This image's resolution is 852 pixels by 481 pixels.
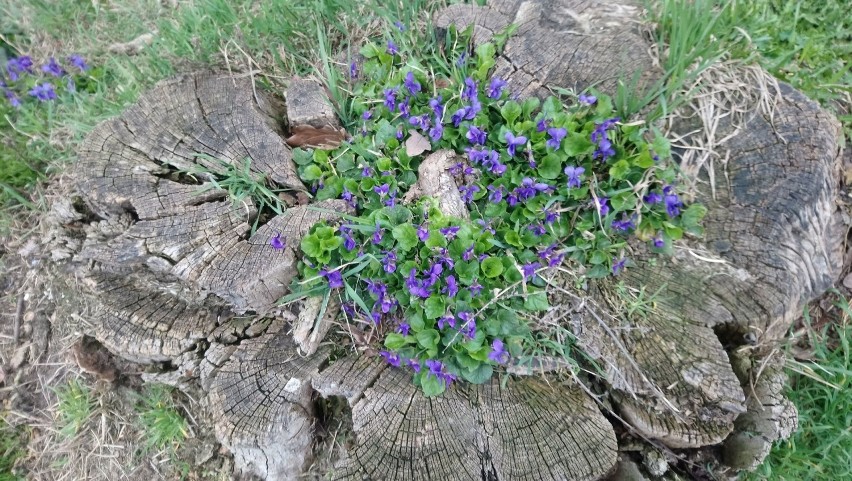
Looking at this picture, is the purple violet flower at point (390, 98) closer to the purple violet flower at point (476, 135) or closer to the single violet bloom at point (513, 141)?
the purple violet flower at point (476, 135)

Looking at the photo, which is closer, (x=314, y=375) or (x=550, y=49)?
(x=314, y=375)

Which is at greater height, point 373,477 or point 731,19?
point 731,19

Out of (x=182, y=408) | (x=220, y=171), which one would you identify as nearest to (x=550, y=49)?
(x=220, y=171)

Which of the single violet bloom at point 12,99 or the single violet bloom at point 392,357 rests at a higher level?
the single violet bloom at point 12,99

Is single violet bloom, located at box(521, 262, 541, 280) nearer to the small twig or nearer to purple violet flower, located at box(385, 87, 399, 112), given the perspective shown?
purple violet flower, located at box(385, 87, 399, 112)

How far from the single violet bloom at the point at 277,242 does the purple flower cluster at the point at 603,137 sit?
1338mm

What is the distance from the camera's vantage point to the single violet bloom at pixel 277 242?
2.15 m

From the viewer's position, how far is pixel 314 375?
2.10 metres

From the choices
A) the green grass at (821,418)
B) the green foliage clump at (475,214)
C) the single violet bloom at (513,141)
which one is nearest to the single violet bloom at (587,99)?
the green foliage clump at (475,214)

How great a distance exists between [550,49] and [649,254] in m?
1.02

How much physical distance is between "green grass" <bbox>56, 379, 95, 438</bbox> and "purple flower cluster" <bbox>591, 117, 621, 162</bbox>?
2.73m

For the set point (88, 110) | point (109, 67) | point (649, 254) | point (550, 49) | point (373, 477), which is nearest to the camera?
point (373, 477)

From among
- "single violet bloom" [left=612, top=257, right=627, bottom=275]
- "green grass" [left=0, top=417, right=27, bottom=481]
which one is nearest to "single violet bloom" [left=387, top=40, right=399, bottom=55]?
"single violet bloom" [left=612, top=257, right=627, bottom=275]

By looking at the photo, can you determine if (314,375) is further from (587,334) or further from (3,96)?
(3,96)
